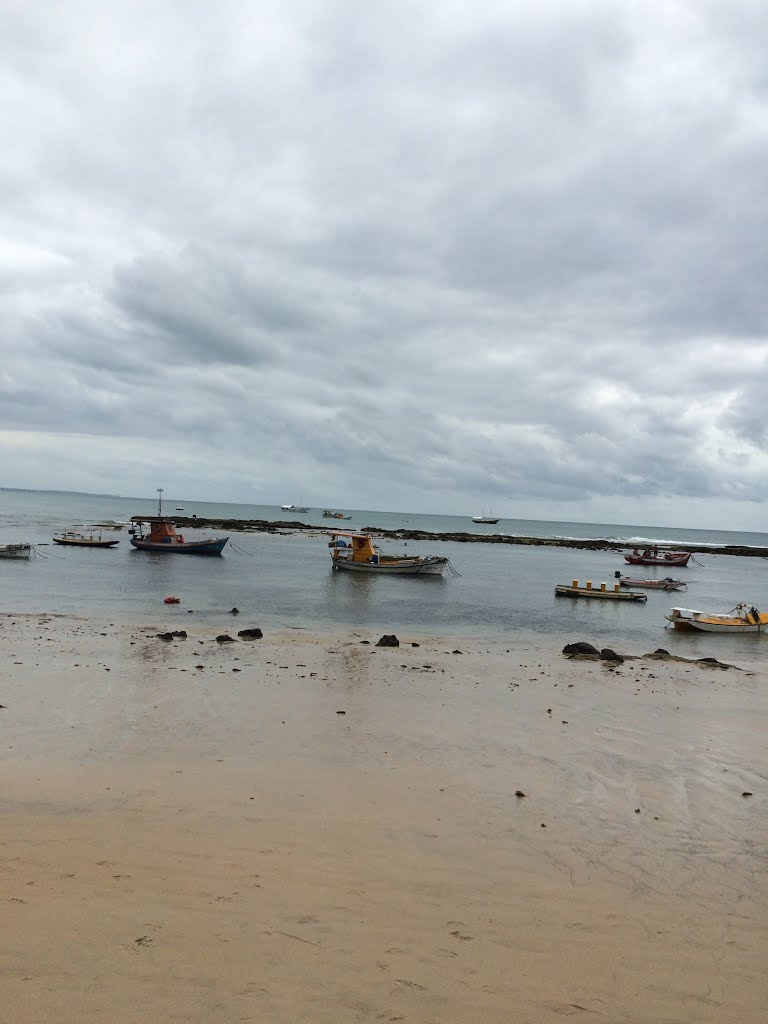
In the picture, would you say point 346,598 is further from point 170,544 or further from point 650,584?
point 170,544

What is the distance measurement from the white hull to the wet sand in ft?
134

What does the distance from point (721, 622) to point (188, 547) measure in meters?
51.7

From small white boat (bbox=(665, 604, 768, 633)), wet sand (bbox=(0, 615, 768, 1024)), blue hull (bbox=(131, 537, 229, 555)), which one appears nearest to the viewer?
wet sand (bbox=(0, 615, 768, 1024))

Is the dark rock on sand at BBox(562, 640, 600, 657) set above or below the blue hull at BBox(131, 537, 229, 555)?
below

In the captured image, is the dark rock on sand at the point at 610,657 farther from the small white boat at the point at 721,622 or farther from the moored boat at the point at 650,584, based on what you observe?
the moored boat at the point at 650,584

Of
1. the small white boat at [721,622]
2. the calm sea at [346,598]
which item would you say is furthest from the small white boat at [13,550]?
the small white boat at [721,622]

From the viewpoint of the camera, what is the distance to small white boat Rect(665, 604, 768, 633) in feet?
106

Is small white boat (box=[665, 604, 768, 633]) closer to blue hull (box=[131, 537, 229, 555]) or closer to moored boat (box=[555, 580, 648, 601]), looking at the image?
moored boat (box=[555, 580, 648, 601])

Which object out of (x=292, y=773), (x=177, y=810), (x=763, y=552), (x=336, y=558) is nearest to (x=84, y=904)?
(x=177, y=810)

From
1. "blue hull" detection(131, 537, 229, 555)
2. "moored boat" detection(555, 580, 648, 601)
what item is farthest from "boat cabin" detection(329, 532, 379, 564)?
"moored boat" detection(555, 580, 648, 601)

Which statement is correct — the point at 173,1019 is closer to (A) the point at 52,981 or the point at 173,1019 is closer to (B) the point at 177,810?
(A) the point at 52,981

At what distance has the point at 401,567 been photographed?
57.5 meters

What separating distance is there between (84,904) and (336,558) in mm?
50941

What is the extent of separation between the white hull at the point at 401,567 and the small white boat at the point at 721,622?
25.5 metres
